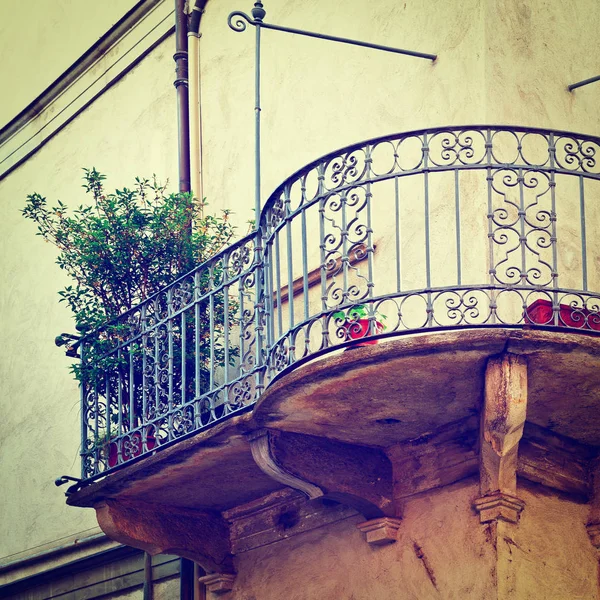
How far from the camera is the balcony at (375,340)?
7.88m

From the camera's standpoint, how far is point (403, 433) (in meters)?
8.89

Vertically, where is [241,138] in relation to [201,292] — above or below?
above

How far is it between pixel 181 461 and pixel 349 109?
2939 millimetres

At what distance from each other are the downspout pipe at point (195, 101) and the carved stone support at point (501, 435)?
440 cm

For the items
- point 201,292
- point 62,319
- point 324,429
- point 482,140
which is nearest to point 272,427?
point 324,429

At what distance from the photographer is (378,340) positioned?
8.61 metres

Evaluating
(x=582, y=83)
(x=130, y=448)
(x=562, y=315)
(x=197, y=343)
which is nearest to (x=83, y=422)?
(x=130, y=448)

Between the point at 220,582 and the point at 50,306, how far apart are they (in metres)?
4.25

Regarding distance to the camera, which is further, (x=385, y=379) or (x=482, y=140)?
(x=482, y=140)

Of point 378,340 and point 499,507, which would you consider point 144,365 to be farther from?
point 499,507

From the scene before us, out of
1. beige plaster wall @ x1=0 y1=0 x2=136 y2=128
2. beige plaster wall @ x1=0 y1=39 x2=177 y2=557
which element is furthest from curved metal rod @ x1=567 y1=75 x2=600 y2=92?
beige plaster wall @ x1=0 y1=0 x2=136 y2=128

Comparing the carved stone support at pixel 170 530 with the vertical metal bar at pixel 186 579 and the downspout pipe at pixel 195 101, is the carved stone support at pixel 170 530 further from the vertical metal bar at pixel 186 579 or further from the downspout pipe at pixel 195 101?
the downspout pipe at pixel 195 101

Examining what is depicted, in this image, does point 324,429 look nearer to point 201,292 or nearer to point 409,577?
point 409,577

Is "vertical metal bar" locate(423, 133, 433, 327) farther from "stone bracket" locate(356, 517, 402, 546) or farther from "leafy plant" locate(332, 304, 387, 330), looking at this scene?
"stone bracket" locate(356, 517, 402, 546)
